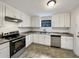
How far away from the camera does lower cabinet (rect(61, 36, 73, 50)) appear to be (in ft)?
12.8

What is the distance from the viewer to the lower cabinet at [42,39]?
15.7 ft

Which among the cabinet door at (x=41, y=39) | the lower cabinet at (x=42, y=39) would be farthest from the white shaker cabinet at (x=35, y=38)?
the cabinet door at (x=41, y=39)

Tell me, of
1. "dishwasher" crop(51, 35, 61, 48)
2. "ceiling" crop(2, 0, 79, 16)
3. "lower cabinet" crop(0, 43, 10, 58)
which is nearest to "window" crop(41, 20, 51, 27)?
"dishwasher" crop(51, 35, 61, 48)

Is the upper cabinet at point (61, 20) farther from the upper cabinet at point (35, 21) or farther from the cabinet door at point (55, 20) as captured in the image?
the upper cabinet at point (35, 21)

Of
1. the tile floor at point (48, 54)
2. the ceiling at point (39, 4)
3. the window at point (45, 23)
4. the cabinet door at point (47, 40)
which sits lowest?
the tile floor at point (48, 54)

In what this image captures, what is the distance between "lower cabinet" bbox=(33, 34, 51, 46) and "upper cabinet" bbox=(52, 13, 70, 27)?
1.13 meters

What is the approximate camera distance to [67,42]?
4.00 metres

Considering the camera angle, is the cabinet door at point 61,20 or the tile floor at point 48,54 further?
the cabinet door at point 61,20

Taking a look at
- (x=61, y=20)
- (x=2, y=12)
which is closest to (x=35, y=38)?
(x=61, y=20)

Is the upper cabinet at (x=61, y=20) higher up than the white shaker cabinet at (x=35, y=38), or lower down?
higher up

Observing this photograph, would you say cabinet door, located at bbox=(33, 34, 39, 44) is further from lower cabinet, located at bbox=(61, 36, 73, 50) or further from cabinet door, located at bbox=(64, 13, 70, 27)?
cabinet door, located at bbox=(64, 13, 70, 27)

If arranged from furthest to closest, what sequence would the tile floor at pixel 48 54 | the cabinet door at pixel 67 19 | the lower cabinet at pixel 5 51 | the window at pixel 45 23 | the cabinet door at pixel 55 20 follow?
1. the window at pixel 45 23
2. the cabinet door at pixel 55 20
3. the cabinet door at pixel 67 19
4. the tile floor at pixel 48 54
5. the lower cabinet at pixel 5 51

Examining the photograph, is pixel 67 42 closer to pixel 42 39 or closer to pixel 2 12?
pixel 42 39

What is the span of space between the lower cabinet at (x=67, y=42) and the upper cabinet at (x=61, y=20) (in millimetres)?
957
